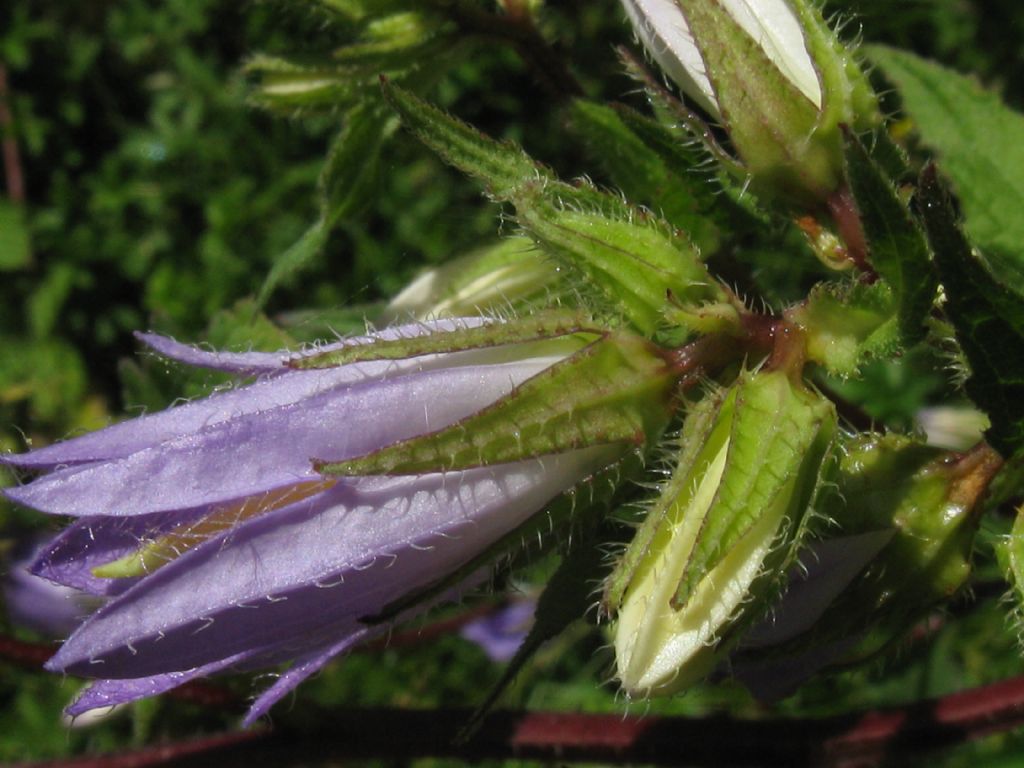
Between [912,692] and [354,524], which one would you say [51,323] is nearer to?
[912,692]

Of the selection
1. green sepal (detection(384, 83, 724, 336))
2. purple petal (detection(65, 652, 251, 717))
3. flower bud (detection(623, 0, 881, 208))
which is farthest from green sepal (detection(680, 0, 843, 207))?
purple petal (detection(65, 652, 251, 717))

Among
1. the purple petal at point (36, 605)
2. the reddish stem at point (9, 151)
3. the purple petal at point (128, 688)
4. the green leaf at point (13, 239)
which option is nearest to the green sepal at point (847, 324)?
the purple petal at point (128, 688)

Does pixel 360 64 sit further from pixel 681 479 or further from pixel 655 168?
pixel 681 479

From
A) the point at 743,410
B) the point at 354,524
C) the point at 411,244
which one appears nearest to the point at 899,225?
the point at 743,410

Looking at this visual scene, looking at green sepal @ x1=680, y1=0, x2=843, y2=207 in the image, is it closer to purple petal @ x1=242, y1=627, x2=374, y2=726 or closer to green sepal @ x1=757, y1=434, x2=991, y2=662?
green sepal @ x1=757, y1=434, x2=991, y2=662

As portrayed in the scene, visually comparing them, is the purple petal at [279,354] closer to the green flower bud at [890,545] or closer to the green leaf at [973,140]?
the green flower bud at [890,545]
